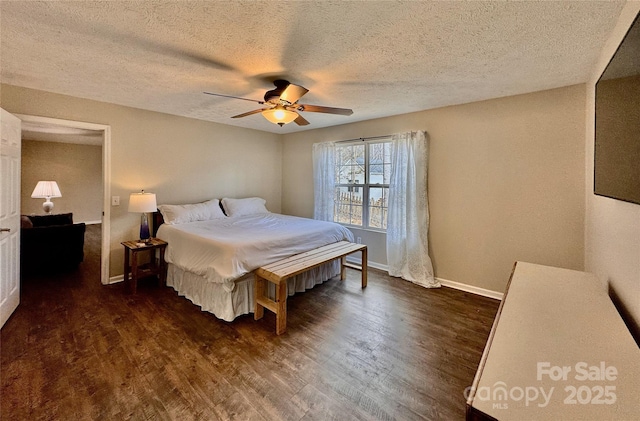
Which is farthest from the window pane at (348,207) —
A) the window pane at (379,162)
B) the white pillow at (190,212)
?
the white pillow at (190,212)

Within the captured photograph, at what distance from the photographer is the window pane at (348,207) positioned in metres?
4.36

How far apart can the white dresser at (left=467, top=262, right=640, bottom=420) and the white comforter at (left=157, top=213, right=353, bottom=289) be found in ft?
6.48

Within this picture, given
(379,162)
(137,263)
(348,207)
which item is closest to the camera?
(137,263)

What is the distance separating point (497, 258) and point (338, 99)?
263cm

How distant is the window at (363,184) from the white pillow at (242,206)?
137cm

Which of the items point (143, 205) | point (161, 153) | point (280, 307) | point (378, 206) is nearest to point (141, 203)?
point (143, 205)

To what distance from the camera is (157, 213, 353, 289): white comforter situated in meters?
2.43

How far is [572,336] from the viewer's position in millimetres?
1079

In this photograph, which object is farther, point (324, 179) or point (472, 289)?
point (324, 179)

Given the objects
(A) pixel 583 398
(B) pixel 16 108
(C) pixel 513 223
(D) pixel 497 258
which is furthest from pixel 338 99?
(B) pixel 16 108

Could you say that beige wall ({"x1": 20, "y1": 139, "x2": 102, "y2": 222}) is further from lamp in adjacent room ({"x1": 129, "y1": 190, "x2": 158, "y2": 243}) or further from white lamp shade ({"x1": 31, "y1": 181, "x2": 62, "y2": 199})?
lamp in adjacent room ({"x1": 129, "y1": 190, "x2": 158, "y2": 243})

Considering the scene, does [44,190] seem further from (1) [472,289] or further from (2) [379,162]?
(1) [472,289]

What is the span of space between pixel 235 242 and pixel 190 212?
1.53m

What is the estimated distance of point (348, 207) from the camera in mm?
4496
